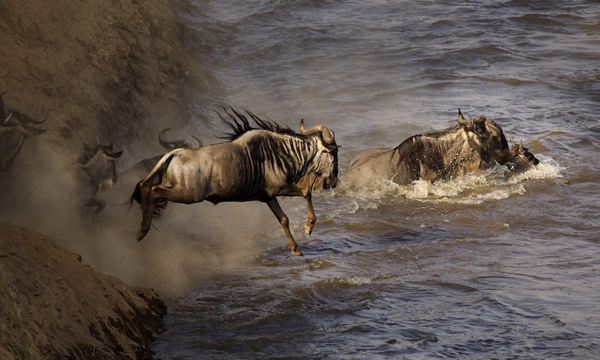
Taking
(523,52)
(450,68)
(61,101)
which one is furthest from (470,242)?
(523,52)

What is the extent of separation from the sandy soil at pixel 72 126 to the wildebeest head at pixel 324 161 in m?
2.14

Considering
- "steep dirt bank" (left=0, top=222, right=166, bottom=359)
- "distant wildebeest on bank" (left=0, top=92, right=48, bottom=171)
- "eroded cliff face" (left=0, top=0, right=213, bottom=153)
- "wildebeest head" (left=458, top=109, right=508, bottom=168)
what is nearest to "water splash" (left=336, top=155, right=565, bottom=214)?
"wildebeest head" (left=458, top=109, right=508, bottom=168)

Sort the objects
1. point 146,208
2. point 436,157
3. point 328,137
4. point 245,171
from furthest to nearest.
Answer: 1. point 436,157
2. point 328,137
3. point 245,171
4. point 146,208

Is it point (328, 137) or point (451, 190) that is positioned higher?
point (328, 137)

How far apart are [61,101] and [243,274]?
3.91 metres

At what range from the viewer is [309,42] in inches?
929

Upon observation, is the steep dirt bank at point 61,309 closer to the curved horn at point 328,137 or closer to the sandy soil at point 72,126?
the sandy soil at point 72,126

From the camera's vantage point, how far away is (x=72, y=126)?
1043 centimetres

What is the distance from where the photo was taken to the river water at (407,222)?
7172 millimetres

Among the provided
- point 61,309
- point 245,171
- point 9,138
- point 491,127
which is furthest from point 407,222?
point 61,309

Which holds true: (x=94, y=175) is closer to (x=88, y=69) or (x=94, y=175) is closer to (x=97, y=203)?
(x=97, y=203)

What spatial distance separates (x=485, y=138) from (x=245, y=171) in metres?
5.78

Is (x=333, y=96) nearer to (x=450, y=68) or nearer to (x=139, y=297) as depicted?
(x=450, y=68)

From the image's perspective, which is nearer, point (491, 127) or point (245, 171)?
point (245, 171)
